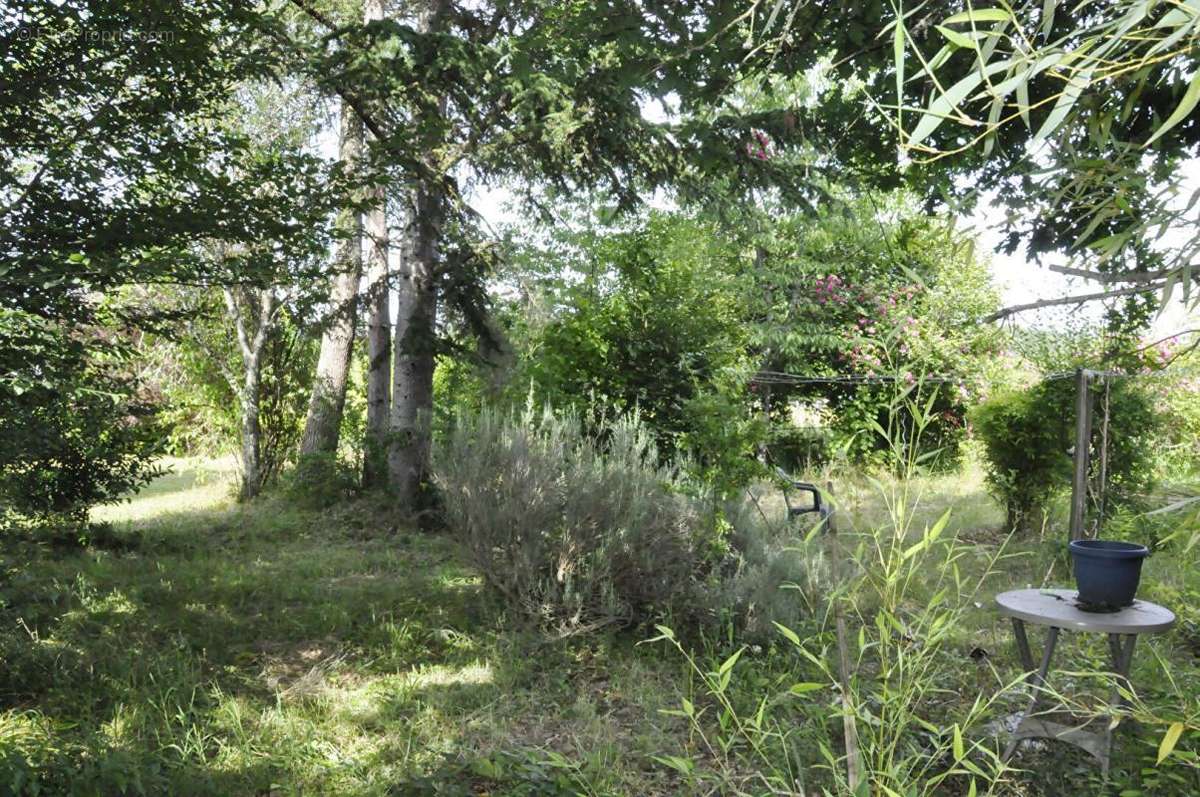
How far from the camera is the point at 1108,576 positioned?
3.19 meters

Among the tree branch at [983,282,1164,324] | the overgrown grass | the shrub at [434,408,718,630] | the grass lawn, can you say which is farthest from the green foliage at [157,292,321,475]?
the tree branch at [983,282,1164,324]

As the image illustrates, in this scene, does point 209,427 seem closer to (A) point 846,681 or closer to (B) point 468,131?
(B) point 468,131

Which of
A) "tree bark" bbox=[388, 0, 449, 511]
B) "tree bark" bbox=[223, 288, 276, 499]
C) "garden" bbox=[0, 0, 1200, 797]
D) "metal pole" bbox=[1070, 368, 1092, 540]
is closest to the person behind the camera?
"garden" bbox=[0, 0, 1200, 797]

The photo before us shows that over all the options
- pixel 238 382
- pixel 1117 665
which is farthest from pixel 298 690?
pixel 238 382

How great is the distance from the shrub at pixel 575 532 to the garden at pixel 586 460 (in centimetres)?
3

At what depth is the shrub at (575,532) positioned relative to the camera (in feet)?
15.1

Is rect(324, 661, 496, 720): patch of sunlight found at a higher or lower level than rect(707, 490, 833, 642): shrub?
lower

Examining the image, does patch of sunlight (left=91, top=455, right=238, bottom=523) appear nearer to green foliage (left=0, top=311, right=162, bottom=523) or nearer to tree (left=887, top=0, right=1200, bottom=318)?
green foliage (left=0, top=311, right=162, bottom=523)

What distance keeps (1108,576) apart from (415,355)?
605 cm

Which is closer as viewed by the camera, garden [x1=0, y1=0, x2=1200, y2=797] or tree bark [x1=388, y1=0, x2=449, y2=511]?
garden [x1=0, y1=0, x2=1200, y2=797]

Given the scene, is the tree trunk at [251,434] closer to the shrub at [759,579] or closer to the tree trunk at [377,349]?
the tree trunk at [377,349]

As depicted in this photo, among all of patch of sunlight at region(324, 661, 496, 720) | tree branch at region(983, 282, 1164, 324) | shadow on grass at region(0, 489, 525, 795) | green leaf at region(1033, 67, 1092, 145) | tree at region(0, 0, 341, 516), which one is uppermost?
tree at region(0, 0, 341, 516)

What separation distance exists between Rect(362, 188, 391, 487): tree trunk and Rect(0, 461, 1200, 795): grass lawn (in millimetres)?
2394

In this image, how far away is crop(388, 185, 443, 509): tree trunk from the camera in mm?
7793
